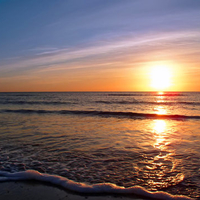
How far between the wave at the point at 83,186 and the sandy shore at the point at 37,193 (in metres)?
0.15

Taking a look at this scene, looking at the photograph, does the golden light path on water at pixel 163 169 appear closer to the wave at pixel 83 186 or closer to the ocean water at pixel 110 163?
the ocean water at pixel 110 163

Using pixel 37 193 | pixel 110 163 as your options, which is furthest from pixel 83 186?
pixel 110 163

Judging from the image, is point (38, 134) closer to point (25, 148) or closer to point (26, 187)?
point (25, 148)

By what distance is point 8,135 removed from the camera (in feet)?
32.2

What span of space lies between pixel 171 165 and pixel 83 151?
125 inches

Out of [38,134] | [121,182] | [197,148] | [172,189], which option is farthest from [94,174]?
[38,134]

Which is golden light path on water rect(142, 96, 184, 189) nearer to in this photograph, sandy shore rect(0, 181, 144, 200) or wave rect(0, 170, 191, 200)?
wave rect(0, 170, 191, 200)

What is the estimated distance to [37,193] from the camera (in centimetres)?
425

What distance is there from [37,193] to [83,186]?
3.47 feet

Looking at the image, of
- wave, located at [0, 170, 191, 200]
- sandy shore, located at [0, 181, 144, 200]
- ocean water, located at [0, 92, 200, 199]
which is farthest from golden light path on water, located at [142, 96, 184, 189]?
sandy shore, located at [0, 181, 144, 200]

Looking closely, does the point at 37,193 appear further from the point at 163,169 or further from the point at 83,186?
the point at 163,169

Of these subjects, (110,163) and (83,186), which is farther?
(110,163)

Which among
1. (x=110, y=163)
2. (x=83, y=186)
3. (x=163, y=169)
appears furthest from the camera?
(x=110, y=163)

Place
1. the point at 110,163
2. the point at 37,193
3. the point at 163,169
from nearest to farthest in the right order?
1. the point at 37,193
2. the point at 163,169
3. the point at 110,163
